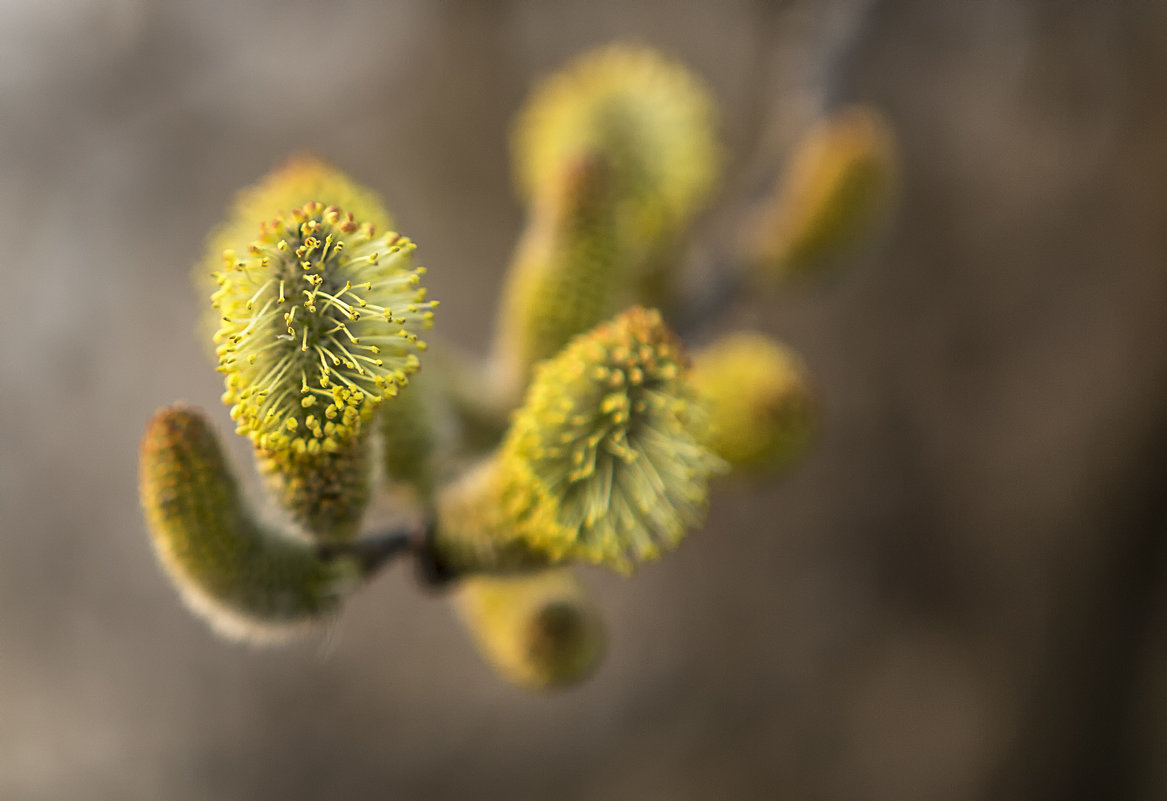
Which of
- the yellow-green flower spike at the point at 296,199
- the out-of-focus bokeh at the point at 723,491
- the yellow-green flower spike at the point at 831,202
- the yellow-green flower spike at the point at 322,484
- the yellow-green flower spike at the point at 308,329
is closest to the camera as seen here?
the yellow-green flower spike at the point at 308,329

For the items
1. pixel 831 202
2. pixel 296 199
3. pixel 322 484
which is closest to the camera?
pixel 322 484

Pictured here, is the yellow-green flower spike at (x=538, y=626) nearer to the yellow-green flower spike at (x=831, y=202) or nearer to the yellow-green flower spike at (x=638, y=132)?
the yellow-green flower spike at (x=638, y=132)

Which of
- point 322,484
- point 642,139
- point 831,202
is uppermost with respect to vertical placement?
point 642,139

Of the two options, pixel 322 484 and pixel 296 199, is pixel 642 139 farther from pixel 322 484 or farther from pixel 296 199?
pixel 322 484

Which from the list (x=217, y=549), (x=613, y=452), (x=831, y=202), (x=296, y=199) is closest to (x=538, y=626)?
(x=613, y=452)

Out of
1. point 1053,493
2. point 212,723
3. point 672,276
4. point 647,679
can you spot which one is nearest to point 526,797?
point 647,679

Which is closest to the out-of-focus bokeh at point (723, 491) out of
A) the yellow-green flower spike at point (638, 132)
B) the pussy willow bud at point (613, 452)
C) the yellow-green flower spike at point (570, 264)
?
the yellow-green flower spike at point (638, 132)

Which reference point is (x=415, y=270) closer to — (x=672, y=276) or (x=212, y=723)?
(x=672, y=276)
